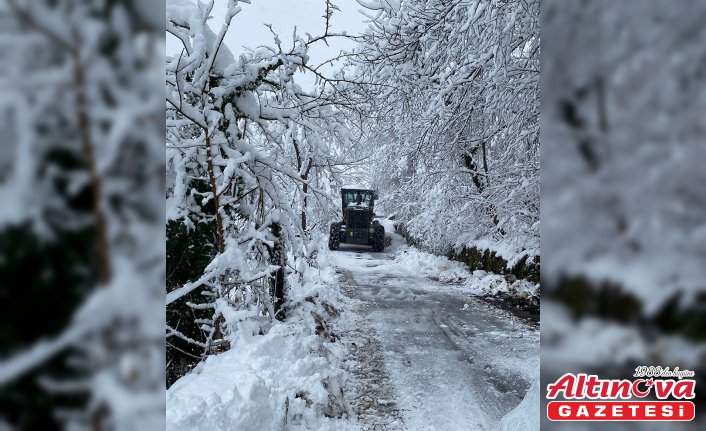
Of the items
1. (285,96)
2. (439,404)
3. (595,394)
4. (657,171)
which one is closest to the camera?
(657,171)

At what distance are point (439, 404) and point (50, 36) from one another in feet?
13.3

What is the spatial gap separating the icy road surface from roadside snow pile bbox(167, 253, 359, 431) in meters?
0.37

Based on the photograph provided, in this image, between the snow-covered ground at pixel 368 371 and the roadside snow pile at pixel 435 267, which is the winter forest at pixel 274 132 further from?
the roadside snow pile at pixel 435 267

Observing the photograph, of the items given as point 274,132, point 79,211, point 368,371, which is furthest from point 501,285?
point 79,211

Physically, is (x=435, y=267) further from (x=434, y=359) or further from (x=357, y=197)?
(x=434, y=359)

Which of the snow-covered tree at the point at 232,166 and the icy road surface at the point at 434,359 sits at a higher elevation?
the snow-covered tree at the point at 232,166

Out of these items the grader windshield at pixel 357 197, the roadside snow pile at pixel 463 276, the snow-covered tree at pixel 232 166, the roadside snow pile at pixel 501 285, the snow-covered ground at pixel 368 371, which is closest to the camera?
the snow-covered ground at pixel 368 371

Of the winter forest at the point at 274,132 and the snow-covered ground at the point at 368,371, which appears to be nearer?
the snow-covered ground at the point at 368,371

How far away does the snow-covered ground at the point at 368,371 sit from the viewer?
2580 millimetres

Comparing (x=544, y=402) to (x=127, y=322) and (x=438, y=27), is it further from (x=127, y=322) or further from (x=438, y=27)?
(x=438, y=27)

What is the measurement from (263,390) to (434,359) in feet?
9.39

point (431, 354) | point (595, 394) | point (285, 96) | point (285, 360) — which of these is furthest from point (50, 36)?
point (431, 354)

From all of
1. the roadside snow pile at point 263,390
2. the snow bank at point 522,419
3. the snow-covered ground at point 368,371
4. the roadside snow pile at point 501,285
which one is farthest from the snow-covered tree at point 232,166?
the roadside snow pile at point 501,285

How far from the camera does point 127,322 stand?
50 cm
